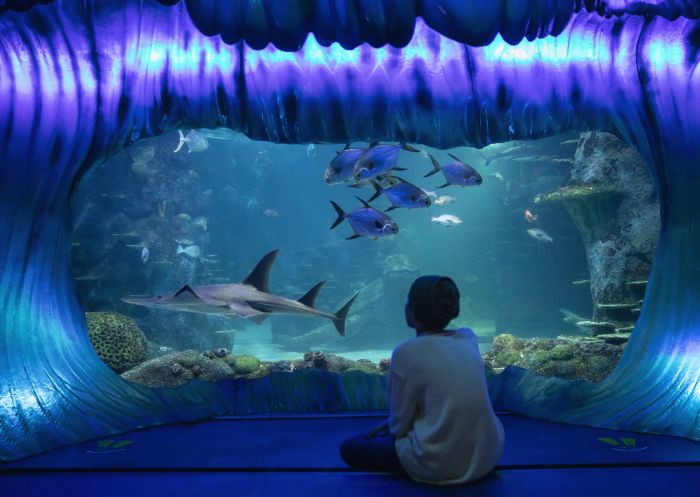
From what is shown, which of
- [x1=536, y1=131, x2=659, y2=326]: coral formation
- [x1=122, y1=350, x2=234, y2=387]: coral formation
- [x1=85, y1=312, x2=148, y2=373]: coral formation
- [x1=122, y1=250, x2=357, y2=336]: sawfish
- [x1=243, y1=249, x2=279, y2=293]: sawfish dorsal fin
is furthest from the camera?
[x1=536, y1=131, x2=659, y2=326]: coral formation

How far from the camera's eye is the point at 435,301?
1.89m

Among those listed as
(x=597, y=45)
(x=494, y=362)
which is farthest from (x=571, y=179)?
(x=597, y=45)

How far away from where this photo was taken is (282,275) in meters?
33.7

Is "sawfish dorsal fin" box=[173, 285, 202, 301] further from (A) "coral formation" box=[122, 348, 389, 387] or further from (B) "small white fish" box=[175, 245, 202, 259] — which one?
(B) "small white fish" box=[175, 245, 202, 259]

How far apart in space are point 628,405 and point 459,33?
7.66 ft

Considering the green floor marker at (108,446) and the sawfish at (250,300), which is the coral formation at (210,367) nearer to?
the sawfish at (250,300)

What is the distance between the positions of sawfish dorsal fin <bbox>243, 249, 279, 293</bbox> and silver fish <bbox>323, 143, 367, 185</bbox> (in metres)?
1.36

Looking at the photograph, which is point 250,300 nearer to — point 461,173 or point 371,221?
point 371,221

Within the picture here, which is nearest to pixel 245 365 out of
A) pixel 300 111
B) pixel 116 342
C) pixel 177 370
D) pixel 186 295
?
pixel 177 370

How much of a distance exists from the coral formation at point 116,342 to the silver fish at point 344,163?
4465mm

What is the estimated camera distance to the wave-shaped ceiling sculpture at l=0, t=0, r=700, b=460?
8.84 feet

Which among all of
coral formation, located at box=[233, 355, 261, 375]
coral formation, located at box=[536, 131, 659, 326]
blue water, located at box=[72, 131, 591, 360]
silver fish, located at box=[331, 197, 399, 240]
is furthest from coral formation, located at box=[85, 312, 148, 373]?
coral formation, located at box=[536, 131, 659, 326]

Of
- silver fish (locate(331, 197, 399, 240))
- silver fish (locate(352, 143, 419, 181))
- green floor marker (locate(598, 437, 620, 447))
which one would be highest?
silver fish (locate(352, 143, 419, 181))

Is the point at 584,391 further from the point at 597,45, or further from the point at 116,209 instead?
the point at 116,209
